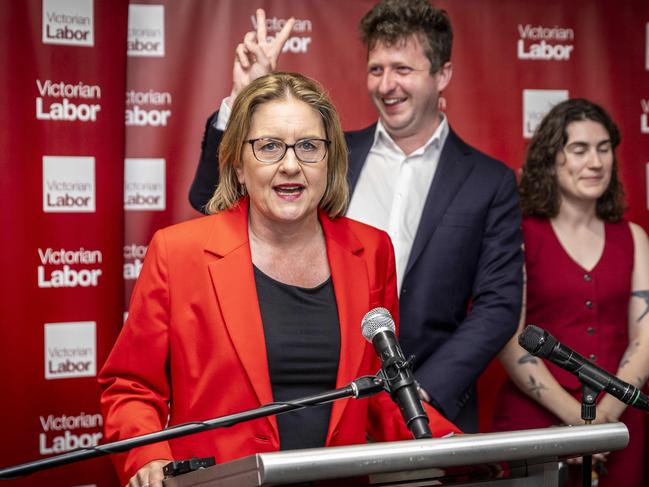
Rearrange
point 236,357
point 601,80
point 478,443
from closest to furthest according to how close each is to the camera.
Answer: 1. point 478,443
2. point 236,357
3. point 601,80

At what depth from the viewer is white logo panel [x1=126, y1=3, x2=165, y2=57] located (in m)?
4.01

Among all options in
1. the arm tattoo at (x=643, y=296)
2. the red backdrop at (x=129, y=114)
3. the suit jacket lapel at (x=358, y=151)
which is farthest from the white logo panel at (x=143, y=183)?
the arm tattoo at (x=643, y=296)

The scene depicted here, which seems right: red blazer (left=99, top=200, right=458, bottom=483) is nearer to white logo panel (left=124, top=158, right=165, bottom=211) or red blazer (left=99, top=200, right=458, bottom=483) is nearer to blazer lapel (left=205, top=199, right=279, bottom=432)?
blazer lapel (left=205, top=199, right=279, bottom=432)

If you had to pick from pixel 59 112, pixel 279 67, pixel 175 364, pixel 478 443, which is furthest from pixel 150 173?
pixel 478 443

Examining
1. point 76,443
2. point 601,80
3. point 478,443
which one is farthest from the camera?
point 601,80

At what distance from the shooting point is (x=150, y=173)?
4055mm

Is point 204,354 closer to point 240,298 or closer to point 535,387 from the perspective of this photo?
point 240,298

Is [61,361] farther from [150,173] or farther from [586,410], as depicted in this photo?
[586,410]

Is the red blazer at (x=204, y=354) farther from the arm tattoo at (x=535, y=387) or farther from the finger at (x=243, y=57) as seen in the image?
the arm tattoo at (x=535, y=387)

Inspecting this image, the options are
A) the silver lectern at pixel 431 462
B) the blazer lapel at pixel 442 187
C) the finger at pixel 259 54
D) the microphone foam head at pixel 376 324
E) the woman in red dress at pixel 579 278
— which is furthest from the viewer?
the woman in red dress at pixel 579 278

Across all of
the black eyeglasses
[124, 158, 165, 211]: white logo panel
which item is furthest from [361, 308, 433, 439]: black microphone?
[124, 158, 165, 211]: white logo panel

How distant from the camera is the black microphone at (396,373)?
62.0 inches

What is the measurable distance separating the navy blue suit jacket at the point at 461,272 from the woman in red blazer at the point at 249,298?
0.74m

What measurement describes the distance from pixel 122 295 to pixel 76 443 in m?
0.66
